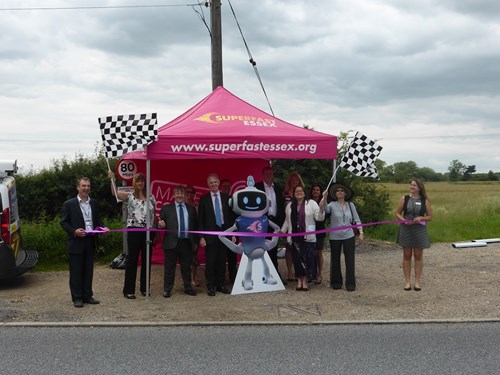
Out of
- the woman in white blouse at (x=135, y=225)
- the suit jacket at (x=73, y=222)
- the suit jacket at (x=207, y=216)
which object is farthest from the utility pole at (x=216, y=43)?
the suit jacket at (x=73, y=222)

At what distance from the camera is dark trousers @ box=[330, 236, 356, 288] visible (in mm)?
8594

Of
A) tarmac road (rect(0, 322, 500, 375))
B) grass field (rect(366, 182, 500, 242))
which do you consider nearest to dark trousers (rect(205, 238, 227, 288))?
tarmac road (rect(0, 322, 500, 375))

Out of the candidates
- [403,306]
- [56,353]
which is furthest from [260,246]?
[56,353]

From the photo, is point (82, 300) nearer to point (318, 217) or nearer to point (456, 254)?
point (318, 217)

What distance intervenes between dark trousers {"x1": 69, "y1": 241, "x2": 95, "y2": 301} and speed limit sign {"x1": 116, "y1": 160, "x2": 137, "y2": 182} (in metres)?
2.98

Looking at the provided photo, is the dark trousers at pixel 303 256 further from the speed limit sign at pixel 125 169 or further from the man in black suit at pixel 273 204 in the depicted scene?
the speed limit sign at pixel 125 169

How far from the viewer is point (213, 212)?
8.45m

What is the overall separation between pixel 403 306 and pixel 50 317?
15.4 ft

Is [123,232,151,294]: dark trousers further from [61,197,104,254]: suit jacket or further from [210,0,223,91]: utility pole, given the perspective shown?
[210,0,223,91]: utility pole

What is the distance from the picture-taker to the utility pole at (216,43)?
12.5 metres

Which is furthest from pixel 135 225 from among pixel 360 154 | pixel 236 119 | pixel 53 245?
pixel 53 245

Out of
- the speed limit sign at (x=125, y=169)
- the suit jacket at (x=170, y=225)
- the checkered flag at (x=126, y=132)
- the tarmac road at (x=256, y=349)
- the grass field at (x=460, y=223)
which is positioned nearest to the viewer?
the tarmac road at (x=256, y=349)

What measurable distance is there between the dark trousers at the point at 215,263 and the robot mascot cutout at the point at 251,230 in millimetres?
197

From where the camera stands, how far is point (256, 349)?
18.7ft
